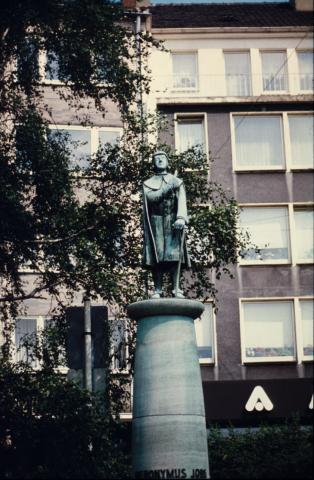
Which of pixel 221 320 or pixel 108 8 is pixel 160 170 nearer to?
pixel 108 8

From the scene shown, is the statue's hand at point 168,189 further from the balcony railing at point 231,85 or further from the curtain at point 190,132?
the balcony railing at point 231,85

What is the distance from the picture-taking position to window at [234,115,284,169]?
3183 cm

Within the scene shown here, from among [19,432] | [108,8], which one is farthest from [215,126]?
[19,432]

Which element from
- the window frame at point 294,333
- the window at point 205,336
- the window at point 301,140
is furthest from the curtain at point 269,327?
the window at point 301,140

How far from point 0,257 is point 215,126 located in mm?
13451

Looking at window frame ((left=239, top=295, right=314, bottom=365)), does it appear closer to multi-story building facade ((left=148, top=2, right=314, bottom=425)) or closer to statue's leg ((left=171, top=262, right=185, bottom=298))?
multi-story building facade ((left=148, top=2, right=314, bottom=425))

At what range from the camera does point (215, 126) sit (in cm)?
3197

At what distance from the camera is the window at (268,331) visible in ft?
97.9

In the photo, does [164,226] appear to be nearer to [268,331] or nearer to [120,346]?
[120,346]

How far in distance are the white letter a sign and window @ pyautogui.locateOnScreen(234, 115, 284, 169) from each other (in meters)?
7.65

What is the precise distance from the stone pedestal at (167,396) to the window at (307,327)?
16672mm

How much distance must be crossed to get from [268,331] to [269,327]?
5.2 inches

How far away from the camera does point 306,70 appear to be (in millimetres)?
32938

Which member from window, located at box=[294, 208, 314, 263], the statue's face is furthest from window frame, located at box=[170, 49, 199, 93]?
the statue's face
